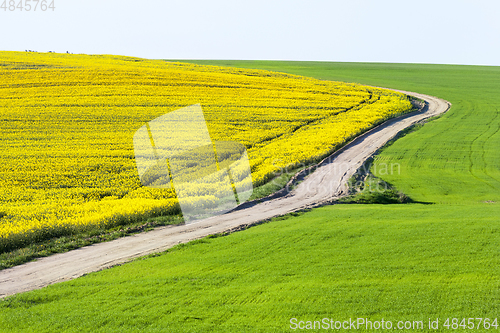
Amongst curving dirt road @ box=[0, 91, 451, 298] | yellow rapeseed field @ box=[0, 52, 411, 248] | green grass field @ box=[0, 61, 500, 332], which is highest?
yellow rapeseed field @ box=[0, 52, 411, 248]

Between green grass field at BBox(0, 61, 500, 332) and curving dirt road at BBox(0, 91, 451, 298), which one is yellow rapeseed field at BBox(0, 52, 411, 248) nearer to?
curving dirt road at BBox(0, 91, 451, 298)

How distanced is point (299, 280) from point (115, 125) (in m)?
32.9

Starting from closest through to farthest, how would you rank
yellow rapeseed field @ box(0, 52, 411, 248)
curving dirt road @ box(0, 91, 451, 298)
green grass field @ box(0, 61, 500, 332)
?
green grass field @ box(0, 61, 500, 332) → curving dirt road @ box(0, 91, 451, 298) → yellow rapeseed field @ box(0, 52, 411, 248)

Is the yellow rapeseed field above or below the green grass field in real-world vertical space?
above

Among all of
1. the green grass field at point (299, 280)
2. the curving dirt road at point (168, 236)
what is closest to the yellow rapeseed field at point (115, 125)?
the curving dirt road at point (168, 236)

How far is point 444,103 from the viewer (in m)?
60.5

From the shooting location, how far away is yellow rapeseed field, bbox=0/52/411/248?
18.5 m

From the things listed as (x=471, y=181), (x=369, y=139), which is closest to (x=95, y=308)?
(x=471, y=181)

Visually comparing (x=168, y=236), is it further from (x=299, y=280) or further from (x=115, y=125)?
(x=115, y=125)

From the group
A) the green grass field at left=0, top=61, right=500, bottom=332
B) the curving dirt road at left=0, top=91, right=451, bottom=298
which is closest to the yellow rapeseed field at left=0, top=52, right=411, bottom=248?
the curving dirt road at left=0, top=91, right=451, bottom=298

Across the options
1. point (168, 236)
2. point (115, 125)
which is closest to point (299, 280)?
point (168, 236)

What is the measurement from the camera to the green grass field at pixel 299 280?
808 cm

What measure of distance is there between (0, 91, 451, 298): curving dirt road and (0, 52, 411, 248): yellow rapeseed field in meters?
2.19

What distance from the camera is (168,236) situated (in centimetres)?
1522
